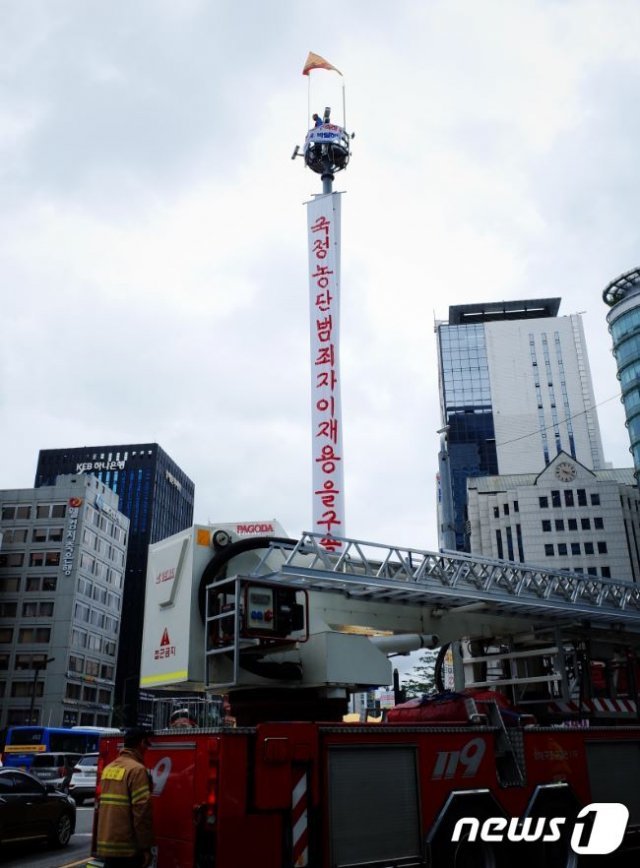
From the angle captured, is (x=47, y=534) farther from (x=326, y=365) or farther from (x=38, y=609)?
(x=326, y=365)

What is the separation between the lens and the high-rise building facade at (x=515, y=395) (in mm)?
135875

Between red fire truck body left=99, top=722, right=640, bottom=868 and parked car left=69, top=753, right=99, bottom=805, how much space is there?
2042 cm

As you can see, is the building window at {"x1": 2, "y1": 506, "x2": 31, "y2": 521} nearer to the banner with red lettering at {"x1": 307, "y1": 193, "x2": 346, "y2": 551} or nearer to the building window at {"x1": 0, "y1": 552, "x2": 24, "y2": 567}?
the building window at {"x1": 0, "y1": 552, "x2": 24, "y2": 567}

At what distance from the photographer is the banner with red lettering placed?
27.5 metres

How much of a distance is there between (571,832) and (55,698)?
264ft

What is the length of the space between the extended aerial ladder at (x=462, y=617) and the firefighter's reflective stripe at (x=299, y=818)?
10.8 ft

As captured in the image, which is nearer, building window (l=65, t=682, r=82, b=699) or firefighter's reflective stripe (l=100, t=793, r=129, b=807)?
firefighter's reflective stripe (l=100, t=793, r=129, b=807)

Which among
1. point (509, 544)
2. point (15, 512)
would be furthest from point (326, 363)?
point (509, 544)

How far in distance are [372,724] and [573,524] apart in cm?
8816

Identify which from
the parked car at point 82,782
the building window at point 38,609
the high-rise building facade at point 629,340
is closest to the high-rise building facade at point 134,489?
the building window at point 38,609

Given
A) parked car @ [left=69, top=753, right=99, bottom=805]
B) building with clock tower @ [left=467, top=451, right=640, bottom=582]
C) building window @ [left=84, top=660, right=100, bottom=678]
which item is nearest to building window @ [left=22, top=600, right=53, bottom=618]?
building window @ [left=84, top=660, right=100, bottom=678]

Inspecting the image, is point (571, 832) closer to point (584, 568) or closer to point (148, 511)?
point (584, 568)

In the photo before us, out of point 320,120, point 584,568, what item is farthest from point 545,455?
point 320,120

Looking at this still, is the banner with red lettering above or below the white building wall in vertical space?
below
